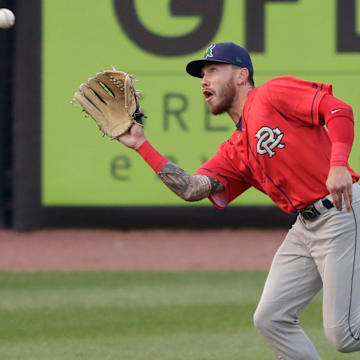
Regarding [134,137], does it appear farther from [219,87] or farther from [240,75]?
[240,75]

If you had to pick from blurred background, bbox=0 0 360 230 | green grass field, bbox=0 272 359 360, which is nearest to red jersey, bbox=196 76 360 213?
green grass field, bbox=0 272 359 360

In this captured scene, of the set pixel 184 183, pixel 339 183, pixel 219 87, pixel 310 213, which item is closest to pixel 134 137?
pixel 184 183

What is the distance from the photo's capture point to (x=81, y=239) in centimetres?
1161

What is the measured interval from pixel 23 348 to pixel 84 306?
1.51 metres

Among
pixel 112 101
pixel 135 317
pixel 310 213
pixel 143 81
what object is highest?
pixel 112 101

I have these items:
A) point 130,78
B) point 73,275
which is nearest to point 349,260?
point 130,78

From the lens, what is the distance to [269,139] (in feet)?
15.8

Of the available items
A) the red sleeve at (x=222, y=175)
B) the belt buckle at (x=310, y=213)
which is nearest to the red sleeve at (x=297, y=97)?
the belt buckle at (x=310, y=213)

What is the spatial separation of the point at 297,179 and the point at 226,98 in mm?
588

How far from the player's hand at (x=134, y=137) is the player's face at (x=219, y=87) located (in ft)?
1.27

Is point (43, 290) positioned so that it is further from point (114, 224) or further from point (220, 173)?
point (220, 173)

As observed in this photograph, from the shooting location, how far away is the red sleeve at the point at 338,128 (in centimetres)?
455

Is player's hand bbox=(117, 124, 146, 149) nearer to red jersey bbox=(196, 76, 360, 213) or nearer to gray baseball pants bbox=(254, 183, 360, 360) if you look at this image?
red jersey bbox=(196, 76, 360, 213)

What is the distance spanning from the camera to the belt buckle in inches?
190
